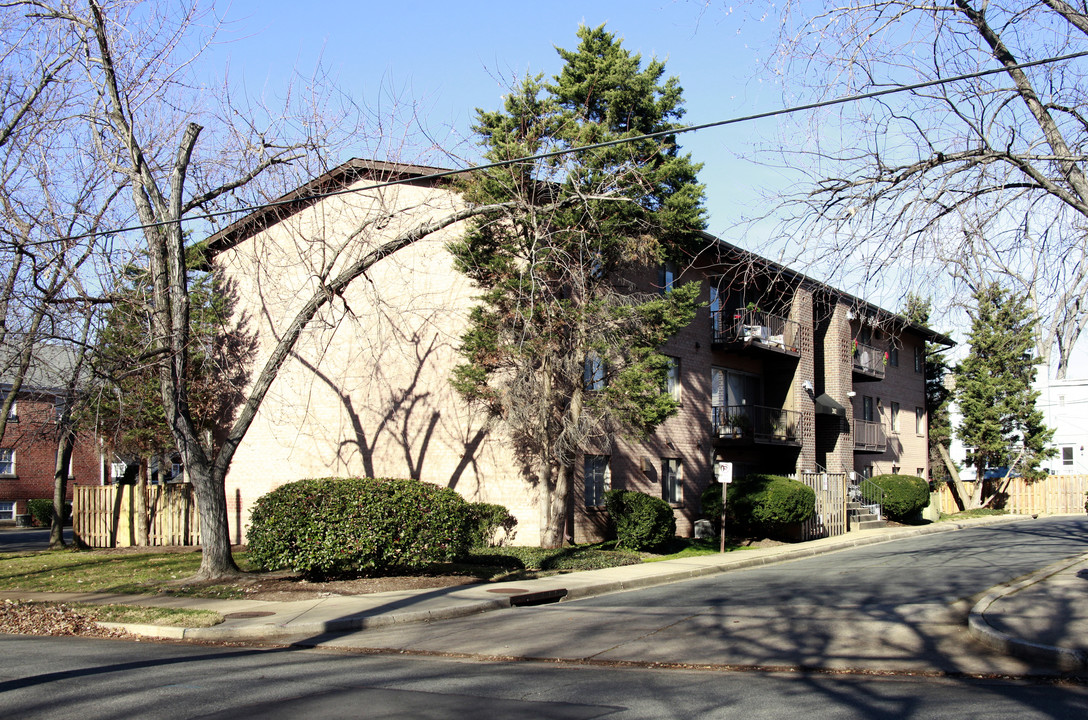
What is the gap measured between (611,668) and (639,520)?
465 inches

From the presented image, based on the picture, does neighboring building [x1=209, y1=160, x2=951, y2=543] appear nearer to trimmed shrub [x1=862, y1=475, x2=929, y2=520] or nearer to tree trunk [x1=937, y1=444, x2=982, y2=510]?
trimmed shrub [x1=862, y1=475, x2=929, y2=520]

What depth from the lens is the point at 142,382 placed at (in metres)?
19.8

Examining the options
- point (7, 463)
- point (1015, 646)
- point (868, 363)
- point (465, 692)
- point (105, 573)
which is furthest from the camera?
point (7, 463)

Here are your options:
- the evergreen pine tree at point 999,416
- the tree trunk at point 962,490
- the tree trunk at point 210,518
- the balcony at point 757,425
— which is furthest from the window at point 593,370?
the tree trunk at point 962,490

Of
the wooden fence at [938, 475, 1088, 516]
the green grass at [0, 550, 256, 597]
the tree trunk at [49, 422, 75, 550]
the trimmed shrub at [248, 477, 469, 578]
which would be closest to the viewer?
the trimmed shrub at [248, 477, 469, 578]

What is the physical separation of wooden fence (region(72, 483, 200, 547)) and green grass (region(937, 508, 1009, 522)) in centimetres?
2838

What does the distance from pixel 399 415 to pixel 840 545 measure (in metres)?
12.0

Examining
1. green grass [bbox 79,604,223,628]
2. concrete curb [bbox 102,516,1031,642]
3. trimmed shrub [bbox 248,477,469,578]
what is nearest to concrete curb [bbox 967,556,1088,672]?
concrete curb [bbox 102,516,1031,642]

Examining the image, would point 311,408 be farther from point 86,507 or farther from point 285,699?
point 285,699

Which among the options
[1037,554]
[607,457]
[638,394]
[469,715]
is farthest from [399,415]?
[469,715]

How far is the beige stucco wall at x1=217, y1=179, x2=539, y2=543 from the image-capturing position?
70.0 ft

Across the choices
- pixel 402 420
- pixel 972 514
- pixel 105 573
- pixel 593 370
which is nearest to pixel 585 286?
pixel 593 370

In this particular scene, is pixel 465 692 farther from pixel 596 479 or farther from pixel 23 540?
pixel 23 540

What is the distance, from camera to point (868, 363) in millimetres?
35250
